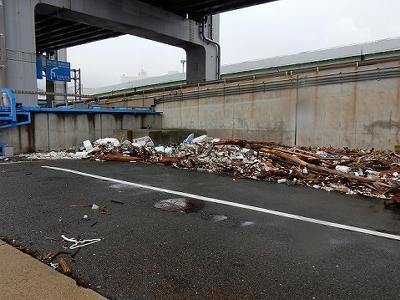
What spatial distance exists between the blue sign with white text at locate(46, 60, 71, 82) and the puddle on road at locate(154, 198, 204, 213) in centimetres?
2108

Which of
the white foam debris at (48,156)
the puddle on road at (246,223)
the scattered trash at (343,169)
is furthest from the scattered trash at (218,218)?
the white foam debris at (48,156)

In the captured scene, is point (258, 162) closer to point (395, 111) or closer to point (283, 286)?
point (395, 111)

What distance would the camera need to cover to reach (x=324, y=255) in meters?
3.47

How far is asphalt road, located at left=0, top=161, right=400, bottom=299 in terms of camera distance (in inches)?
110

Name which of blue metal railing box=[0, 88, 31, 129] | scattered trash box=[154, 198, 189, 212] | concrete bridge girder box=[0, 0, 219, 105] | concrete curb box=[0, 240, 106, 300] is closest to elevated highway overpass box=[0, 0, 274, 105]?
concrete bridge girder box=[0, 0, 219, 105]

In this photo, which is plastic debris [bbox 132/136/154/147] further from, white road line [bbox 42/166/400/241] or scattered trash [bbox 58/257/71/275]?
scattered trash [bbox 58/257/71/275]

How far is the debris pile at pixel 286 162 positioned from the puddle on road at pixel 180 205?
311 centimetres

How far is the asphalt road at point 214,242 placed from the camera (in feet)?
9.18

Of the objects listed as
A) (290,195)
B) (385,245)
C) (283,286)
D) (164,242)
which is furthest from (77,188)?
(385,245)

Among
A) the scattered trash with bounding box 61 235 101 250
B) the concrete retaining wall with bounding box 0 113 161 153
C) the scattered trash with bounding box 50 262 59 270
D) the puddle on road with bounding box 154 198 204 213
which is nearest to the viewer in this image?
the scattered trash with bounding box 50 262 59 270

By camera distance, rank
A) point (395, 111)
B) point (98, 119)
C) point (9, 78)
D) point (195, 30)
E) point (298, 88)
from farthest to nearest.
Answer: point (195, 30), point (98, 119), point (9, 78), point (298, 88), point (395, 111)

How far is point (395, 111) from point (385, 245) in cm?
863

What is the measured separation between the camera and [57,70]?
23219 millimetres

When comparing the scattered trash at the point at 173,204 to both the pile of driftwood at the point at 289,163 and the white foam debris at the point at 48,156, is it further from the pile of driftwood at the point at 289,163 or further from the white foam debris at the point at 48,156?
the white foam debris at the point at 48,156
